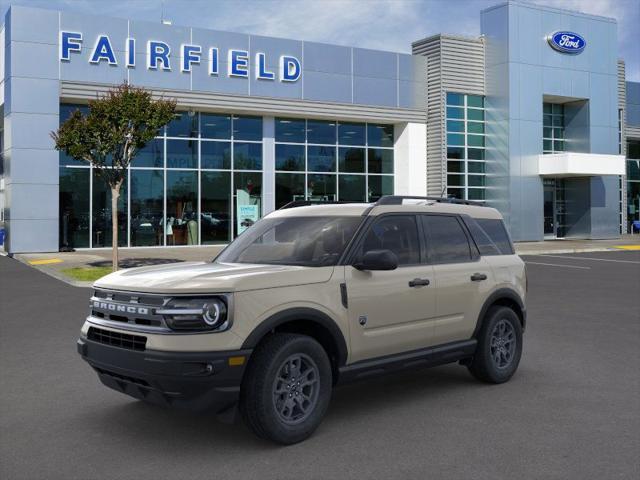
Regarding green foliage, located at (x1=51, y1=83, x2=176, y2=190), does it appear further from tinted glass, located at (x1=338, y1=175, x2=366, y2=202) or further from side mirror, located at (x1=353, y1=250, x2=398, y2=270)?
tinted glass, located at (x1=338, y1=175, x2=366, y2=202)

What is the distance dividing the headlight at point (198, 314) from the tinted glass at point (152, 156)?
2340 centimetres

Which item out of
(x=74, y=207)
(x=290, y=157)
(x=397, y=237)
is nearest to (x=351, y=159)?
(x=290, y=157)

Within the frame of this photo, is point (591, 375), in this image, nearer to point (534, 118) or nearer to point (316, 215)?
point (316, 215)

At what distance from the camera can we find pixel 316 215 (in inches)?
242

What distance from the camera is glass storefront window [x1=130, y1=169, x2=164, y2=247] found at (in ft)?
88.9

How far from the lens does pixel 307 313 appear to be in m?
5.05

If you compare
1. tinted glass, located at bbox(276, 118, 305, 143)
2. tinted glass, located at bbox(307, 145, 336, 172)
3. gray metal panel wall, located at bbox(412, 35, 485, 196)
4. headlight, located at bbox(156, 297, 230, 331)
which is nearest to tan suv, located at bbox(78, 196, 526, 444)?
headlight, located at bbox(156, 297, 230, 331)

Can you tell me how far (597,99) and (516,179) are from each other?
6626mm

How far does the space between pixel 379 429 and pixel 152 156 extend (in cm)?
2360

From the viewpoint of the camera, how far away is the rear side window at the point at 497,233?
279 inches

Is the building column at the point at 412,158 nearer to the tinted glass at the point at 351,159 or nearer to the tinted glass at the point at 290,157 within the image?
the tinted glass at the point at 351,159

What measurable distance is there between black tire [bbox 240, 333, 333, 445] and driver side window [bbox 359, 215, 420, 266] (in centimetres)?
113

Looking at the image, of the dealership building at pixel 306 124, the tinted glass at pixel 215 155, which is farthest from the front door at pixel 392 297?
the tinted glass at pixel 215 155

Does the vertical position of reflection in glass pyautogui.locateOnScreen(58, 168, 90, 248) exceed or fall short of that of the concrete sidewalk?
it exceeds it
